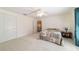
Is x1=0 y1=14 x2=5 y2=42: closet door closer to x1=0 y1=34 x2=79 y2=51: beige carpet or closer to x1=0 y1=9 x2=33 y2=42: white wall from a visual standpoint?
x1=0 y1=9 x2=33 y2=42: white wall

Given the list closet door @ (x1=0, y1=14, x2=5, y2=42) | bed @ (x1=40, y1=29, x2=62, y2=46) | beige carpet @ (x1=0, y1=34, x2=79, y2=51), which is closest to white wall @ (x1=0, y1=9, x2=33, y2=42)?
closet door @ (x1=0, y1=14, x2=5, y2=42)

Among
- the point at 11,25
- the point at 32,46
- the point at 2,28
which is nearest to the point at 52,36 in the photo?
the point at 32,46

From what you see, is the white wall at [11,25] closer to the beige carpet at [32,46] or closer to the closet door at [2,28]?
the closet door at [2,28]

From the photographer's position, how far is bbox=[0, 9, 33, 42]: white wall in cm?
313

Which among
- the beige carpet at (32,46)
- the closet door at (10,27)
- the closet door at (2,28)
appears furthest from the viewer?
the closet door at (10,27)

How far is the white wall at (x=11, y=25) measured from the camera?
3133 mm

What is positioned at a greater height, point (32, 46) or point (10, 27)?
point (10, 27)

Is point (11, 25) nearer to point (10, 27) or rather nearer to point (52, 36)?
point (10, 27)

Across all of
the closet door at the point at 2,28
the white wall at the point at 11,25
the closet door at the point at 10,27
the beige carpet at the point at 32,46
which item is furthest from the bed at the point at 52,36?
the closet door at the point at 2,28

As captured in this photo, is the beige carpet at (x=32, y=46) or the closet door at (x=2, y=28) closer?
the beige carpet at (x=32, y=46)

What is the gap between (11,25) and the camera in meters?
3.50

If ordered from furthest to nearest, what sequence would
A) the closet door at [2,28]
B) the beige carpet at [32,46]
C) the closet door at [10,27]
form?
the closet door at [10,27] < the closet door at [2,28] < the beige carpet at [32,46]

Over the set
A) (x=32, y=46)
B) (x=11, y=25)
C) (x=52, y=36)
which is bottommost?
(x=32, y=46)
